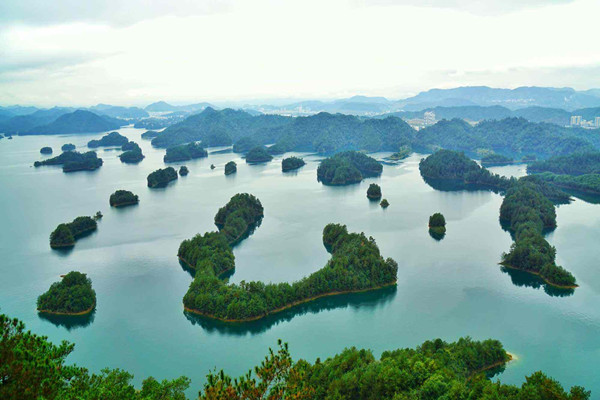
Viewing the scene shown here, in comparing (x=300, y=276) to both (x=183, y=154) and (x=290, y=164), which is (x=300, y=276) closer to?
(x=290, y=164)

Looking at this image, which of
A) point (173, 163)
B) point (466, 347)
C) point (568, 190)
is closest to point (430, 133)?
point (568, 190)

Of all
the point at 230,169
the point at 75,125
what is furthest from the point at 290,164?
the point at 75,125

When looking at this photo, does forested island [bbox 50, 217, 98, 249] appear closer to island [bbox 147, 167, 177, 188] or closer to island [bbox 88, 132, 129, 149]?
island [bbox 147, 167, 177, 188]

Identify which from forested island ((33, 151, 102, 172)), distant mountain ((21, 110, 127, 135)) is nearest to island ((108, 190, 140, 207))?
forested island ((33, 151, 102, 172))

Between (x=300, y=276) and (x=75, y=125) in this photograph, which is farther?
(x=75, y=125)

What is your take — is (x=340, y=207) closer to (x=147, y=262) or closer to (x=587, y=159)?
(x=147, y=262)

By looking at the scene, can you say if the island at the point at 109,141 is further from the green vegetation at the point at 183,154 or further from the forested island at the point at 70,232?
the forested island at the point at 70,232
